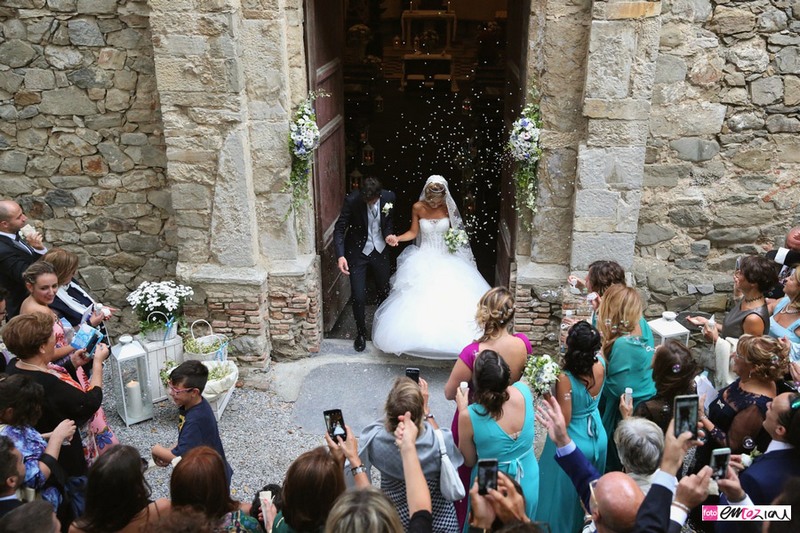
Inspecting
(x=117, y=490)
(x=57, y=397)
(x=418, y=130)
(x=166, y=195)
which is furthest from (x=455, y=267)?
(x=418, y=130)

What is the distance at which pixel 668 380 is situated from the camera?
152 inches

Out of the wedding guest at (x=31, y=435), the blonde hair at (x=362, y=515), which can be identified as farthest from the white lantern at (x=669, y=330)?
the wedding guest at (x=31, y=435)

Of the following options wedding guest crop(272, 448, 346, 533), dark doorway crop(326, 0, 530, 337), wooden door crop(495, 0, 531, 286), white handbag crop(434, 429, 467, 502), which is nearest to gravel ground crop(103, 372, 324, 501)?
white handbag crop(434, 429, 467, 502)

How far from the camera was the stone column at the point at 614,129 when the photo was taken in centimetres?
528

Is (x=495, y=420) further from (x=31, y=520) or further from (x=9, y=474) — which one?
(x=9, y=474)

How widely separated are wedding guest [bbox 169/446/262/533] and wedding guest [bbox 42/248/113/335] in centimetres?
257

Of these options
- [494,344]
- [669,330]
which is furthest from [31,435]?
[669,330]

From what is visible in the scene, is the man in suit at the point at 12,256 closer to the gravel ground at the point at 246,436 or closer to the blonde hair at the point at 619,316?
the gravel ground at the point at 246,436

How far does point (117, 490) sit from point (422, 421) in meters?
1.37

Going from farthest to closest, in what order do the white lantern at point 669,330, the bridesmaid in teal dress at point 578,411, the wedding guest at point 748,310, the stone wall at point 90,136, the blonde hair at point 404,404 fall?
the stone wall at point 90,136, the white lantern at point 669,330, the wedding guest at point 748,310, the bridesmaid in teal dress at point 578,411, the blonde hair at point 404,404

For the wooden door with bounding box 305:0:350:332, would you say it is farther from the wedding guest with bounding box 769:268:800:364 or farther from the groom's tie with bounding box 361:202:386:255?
the wedding guest with bounding box 769:268:800:364

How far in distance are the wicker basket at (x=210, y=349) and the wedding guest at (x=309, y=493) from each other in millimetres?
3174

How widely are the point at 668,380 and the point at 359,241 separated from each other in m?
3.53

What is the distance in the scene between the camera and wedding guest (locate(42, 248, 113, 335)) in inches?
198
